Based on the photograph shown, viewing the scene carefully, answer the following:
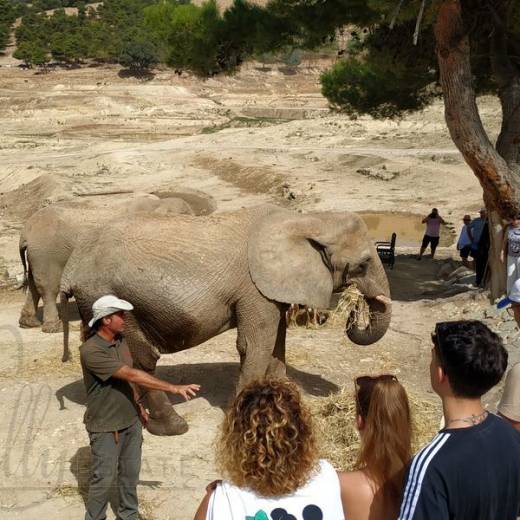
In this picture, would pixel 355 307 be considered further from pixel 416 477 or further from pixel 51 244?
pixel 51 244

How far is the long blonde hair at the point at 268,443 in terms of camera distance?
9.78 feet

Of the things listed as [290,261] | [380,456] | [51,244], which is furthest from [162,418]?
[51,244]

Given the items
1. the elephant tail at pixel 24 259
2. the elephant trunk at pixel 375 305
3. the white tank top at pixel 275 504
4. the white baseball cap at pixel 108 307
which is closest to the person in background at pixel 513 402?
the white tank top at pixel 275 504

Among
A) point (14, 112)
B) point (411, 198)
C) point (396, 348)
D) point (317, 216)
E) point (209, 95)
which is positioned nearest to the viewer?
point (317, 216)

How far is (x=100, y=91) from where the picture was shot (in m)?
71.9

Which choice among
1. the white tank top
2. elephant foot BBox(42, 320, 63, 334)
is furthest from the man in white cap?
elephant foot BBox(42, 320, 63, 334)

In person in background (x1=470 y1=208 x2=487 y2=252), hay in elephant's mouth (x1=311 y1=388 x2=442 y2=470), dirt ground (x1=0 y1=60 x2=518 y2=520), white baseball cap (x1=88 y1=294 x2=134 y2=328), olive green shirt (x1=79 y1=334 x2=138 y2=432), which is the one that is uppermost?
white baseball cap (x1=88 y1=294 x2=134 y2=328)

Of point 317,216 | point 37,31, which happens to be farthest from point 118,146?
point 37,31

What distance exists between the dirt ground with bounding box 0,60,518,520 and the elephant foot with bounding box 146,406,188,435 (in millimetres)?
106

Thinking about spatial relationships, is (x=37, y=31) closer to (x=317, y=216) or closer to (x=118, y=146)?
(x=118, y=146)

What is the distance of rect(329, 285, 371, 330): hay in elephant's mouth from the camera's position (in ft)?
25.8

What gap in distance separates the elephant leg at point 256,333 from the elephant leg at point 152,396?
80 centimetres

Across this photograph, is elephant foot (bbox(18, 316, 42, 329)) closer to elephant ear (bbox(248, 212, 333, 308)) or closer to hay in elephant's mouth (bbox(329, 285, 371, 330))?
elephant ear (bbox(248, 212, 333, 308))

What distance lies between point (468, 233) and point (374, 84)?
3751mm
